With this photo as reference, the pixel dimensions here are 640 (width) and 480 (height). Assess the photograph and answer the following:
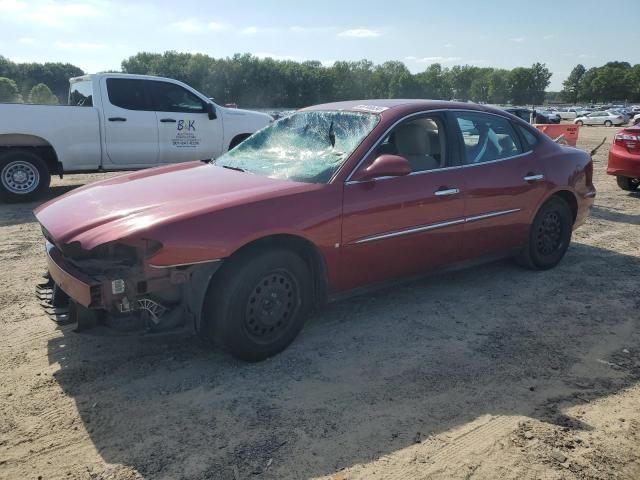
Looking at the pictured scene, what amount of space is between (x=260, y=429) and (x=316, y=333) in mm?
1253

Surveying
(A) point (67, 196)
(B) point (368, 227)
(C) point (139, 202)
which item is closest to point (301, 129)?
(B) point (368, 227)

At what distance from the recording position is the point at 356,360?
368 centimetres

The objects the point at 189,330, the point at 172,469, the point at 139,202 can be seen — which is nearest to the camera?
the point at 172,469

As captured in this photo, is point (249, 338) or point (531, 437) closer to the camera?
point (531, 437)

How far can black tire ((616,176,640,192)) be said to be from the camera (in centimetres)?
1010

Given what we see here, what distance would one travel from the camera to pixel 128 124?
9172 millimetres

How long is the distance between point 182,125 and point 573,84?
15119 centimetres

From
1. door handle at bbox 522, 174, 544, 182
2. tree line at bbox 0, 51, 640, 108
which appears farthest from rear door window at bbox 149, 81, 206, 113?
tree line at bbox 0, 51, 640, 108

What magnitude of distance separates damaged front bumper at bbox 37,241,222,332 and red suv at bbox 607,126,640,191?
8541 mm

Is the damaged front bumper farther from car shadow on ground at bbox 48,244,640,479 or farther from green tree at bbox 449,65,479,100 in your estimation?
green tree at bbox 449,65,479,100

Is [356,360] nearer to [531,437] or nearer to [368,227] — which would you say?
[368,227]

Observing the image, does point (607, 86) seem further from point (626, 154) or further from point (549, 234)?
point (549, 234)

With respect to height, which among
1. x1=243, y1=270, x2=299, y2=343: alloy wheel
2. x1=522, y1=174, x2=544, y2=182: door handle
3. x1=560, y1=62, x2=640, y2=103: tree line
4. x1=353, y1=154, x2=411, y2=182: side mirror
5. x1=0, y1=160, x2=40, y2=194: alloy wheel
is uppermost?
x1=560, y1=62, x2=640, y2=103: tree line

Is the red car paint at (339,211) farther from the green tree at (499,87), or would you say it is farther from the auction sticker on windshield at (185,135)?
the green tree at (499,87)
